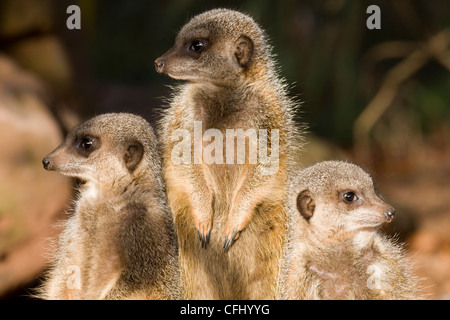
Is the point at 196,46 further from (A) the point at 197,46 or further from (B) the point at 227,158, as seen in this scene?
(B) the point at 227,158

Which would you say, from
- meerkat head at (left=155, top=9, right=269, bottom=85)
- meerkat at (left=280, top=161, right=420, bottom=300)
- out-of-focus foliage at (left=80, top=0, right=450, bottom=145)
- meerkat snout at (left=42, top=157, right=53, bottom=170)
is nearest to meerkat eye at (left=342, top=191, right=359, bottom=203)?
meerkat at (left=280, top=161, right=420, bottom=300)

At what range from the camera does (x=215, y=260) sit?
7.09 ft

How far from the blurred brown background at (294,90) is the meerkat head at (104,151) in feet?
4.94

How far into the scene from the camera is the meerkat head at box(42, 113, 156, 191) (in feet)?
6.47

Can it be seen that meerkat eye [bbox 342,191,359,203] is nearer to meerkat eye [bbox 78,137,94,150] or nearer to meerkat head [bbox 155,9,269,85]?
meerkat head [bbox 155,9,269,85]

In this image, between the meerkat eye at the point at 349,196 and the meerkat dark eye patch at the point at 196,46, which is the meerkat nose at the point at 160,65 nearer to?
the meerkat dark eye patch at the point at 196,46

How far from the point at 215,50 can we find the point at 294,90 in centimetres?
Result: 177

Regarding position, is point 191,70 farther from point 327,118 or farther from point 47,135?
point 327,118

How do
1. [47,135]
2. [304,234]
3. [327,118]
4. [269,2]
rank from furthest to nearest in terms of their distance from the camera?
1. [327,118]
2. [269,2]
3. [47,135]
4. [304,234]

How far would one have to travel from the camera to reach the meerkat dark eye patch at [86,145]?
→ 200cm

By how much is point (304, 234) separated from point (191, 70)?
0.63 m

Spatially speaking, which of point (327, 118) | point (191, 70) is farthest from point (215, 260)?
point (327, 118)

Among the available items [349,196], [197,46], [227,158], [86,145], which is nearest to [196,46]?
[197,46]

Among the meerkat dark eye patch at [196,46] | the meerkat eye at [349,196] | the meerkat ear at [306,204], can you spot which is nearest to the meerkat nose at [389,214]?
the meerkat eye at [349,196]
